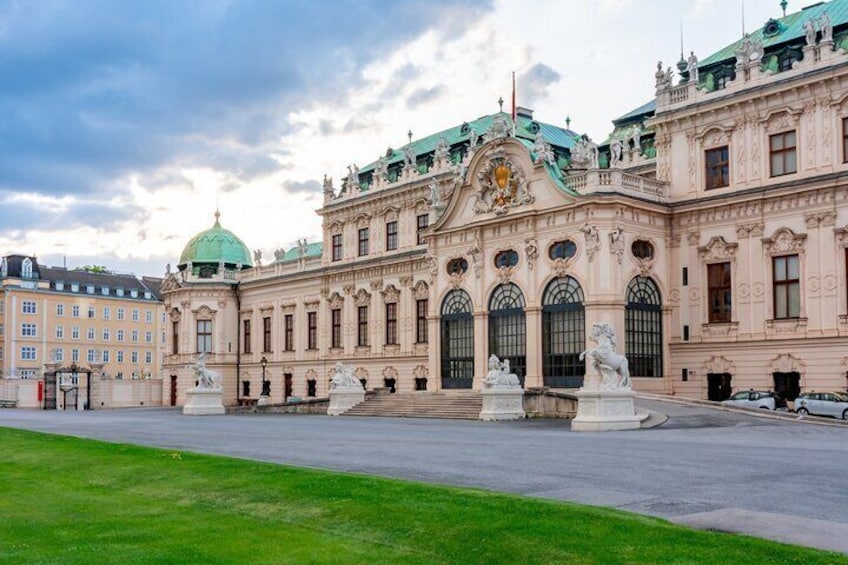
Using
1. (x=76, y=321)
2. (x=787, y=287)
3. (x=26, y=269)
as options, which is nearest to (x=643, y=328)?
(x=787, y=287)

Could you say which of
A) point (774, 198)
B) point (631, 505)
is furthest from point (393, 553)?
point (774, 198)

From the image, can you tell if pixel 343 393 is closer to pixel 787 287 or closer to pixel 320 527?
pixel 787 287

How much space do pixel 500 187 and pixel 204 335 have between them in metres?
35.7

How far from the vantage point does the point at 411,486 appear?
14719 millimetres

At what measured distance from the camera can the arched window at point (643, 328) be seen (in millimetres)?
45438

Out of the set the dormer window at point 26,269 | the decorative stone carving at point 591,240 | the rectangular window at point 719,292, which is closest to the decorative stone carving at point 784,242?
the rectangular window at point 719,292

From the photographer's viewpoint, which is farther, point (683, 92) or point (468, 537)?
point (683, 92)

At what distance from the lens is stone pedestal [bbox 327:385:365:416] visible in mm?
50562

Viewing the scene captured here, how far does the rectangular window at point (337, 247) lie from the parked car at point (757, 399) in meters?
34.2

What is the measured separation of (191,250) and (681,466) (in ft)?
222

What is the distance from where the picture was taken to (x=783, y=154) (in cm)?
4319

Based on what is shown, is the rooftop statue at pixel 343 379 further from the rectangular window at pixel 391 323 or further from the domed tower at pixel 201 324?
the domed tower at pixel 201 324

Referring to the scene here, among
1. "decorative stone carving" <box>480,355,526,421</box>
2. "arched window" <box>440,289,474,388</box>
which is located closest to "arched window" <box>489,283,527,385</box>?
"arched window" <box>440,289,474,388</box>

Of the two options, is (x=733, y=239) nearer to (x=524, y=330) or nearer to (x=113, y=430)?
(x=524, y=330)
